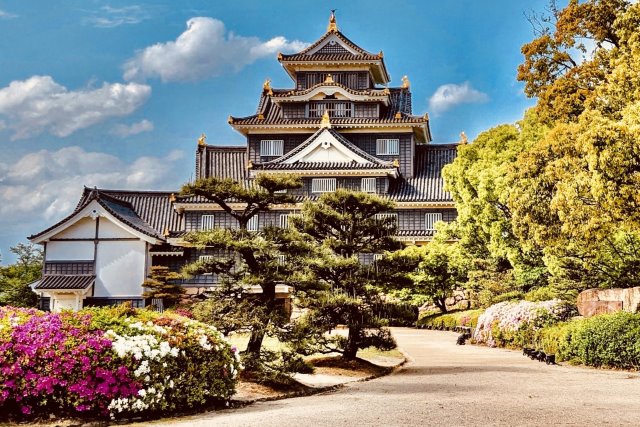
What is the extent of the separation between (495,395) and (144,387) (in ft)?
21.2

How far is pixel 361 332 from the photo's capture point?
20.8 meters

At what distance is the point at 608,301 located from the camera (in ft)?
74.2

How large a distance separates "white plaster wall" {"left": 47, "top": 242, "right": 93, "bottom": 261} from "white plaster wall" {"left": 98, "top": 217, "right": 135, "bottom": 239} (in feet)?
3.32

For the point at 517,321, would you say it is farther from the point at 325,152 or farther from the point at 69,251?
the point at 69,251

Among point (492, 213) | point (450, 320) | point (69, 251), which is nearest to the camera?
point (492, 213)

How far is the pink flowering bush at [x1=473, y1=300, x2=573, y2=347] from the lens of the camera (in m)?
25.9

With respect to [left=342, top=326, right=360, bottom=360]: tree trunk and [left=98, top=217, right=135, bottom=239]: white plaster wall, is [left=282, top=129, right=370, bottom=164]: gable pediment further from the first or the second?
Answer: [left=342, top=326, right=360, bottom=360]: tree trunk

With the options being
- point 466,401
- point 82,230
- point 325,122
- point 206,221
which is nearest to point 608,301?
point 466,401

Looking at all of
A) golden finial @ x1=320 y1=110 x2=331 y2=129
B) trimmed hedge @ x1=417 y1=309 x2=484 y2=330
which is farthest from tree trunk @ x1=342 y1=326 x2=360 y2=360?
golden finial @ x1=320 y1=110 x2=331 y2=129

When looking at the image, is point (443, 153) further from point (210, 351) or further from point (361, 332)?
point (210, 351)

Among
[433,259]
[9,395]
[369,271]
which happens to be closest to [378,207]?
[369,271]

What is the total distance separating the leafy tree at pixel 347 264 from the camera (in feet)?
67.1

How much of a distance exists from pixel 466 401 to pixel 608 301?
437 inches

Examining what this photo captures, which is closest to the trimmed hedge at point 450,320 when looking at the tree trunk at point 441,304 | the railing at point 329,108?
the tree trunk at point 441,304
